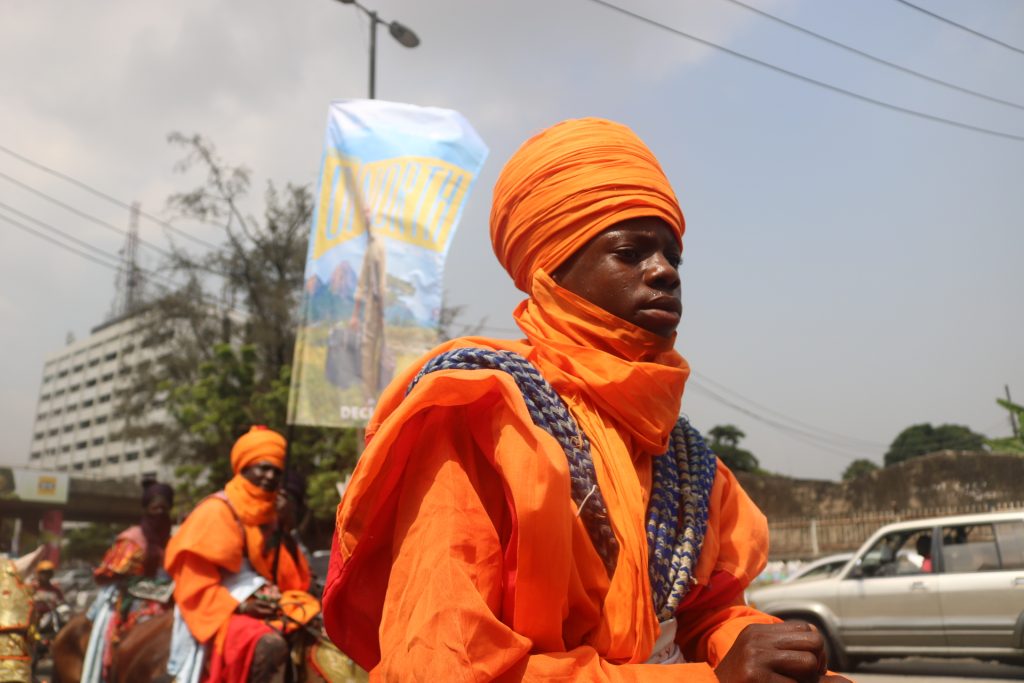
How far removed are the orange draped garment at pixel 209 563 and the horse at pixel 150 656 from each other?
24 cm

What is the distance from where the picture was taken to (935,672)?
10133 mm

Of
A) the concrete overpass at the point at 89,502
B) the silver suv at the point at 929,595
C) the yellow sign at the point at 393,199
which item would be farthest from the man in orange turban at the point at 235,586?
the concrete overpass at the point at 89,502

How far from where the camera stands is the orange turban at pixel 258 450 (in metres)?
5.66

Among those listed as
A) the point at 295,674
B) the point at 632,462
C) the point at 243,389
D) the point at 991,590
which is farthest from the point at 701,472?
the point at 243,389

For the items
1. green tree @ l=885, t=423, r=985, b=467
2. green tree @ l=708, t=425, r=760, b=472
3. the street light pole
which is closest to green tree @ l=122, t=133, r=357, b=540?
the street light pole

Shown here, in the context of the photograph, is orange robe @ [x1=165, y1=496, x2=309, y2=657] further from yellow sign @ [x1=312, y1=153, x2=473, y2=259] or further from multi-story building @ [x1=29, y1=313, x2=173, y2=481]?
multi-story building @ [x1=29, y1=313, x2=173, y2=481]

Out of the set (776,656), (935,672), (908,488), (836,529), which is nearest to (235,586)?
(776,656)

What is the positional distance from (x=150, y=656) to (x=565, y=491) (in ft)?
15.7

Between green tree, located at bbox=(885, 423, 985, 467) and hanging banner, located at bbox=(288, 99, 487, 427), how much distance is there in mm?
44185

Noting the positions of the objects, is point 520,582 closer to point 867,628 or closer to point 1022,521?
point 1022,521

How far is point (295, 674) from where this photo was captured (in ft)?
15.2

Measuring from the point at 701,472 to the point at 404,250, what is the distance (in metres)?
5.78

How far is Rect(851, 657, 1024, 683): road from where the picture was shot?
9.34m

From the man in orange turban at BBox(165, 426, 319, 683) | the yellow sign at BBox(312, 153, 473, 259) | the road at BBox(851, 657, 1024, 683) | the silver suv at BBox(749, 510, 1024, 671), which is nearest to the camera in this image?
the man in orange turban at BBox(165, 426, 319, 683)
